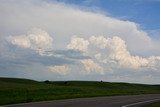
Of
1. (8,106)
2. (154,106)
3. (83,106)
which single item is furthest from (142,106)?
(8,106)

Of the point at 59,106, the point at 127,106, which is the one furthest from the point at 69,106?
the point at 127,106

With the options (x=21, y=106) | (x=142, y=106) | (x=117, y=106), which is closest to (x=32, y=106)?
(x=21, y=106)

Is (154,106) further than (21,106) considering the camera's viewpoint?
Yes

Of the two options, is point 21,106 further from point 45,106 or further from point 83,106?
point 83,106

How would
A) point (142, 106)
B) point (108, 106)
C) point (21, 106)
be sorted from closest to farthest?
point (21, 106), point (108, 106), point (142, 106)

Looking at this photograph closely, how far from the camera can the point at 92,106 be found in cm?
Answer: 2752

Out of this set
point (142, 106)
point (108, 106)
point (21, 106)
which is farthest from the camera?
point (142, 106)

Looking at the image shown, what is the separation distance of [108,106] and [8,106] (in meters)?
7.16

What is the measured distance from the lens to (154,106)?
3030 centimetres

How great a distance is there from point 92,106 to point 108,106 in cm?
154

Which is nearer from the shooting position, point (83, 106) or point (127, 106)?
point (83, 106)

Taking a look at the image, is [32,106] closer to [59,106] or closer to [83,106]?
[59,106]

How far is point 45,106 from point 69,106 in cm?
164

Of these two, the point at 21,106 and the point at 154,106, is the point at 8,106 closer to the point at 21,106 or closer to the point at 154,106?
the point at 21,106
